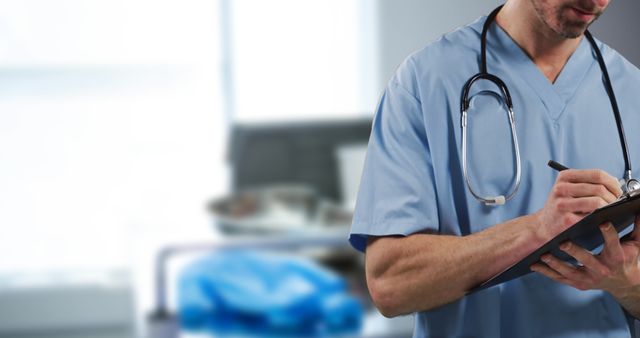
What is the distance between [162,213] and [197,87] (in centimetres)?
72

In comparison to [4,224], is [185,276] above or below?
above

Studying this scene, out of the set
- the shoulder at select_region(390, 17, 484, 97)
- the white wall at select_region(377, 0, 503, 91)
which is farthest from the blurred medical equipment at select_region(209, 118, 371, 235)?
the shoulder at select_region(390, 17, 484, 97)

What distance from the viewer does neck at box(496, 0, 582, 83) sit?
31.0 inches

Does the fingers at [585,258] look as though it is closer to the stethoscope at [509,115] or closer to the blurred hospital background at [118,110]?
the stethoscope at [509,115]

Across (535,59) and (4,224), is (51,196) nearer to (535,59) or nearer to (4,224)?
(4,224)

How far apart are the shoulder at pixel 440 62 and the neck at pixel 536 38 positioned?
0.03 m

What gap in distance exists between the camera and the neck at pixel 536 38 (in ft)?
2.58

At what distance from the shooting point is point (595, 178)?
669 mm

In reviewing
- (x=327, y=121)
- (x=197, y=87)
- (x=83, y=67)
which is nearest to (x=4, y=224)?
(x=83, y=67)

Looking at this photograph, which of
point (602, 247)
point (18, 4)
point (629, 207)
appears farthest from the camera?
point (18, 4)

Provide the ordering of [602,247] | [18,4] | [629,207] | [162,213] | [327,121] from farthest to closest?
[18,4]
[162,213]
[327,121]
[602,247]
[629,207]

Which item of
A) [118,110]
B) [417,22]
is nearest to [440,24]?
[417,22]

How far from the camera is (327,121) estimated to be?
2.00 meters

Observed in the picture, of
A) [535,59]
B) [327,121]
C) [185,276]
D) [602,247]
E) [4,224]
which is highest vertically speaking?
[535,59]
